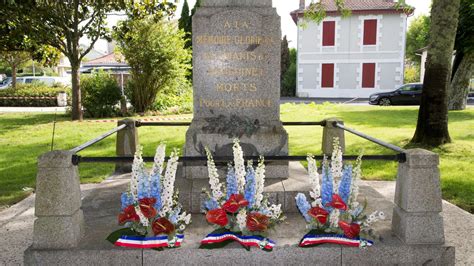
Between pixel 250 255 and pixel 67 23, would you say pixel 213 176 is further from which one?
pixel 67 23

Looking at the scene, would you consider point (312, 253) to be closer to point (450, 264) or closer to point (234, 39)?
point (450, 264)

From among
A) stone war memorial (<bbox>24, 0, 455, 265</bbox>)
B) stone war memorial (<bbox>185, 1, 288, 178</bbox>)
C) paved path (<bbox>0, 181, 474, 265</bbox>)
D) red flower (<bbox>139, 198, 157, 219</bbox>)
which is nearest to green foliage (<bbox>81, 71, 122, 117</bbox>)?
paved path (<bbox>0, 181, 474, 265</bbox>)

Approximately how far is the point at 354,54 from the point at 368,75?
230 cm

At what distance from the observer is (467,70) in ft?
64.1

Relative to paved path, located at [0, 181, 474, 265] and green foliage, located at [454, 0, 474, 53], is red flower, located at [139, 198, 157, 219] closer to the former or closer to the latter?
paved path, located at [0, 181, 474, 265]

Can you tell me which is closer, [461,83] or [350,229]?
[350,229]

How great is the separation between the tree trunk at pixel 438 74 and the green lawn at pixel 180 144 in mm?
523

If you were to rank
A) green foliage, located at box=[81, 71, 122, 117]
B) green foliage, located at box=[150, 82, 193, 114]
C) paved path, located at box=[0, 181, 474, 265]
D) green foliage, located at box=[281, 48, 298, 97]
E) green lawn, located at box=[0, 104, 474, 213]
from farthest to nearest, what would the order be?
green foliage, located at box=[281, 48, 298, 97] < green foliage, located at box=[150, 82, 193, 114] < green foliage, located at box=[81, 71, 122, 117] < green lawn, located at box=[0, 104, 474, 213] < paved path, located at box=[0, 181, 474, 265]

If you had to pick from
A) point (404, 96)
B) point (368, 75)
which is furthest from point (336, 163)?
point (368, 75)

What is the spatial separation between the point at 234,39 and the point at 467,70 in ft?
58.1

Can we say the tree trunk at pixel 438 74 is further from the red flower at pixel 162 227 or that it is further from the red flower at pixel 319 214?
the red flower at pixel 162 227

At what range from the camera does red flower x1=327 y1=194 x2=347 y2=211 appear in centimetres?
367

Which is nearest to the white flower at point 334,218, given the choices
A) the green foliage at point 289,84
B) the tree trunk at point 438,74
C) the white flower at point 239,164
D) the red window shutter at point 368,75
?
the white flower at point 239,164

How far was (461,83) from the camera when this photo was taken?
20234 millimetres
